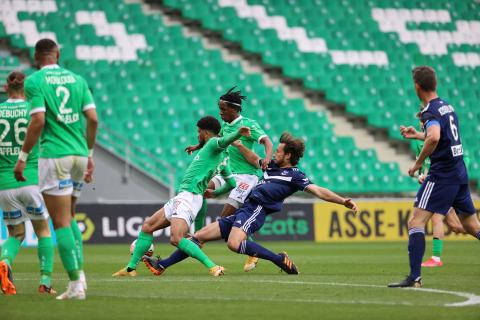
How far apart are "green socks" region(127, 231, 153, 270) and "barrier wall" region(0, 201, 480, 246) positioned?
10134 mm

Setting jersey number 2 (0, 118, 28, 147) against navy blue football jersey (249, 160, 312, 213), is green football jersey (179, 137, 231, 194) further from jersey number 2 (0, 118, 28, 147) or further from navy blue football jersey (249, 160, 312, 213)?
jersey number 2 (0, 118, 28, 147)

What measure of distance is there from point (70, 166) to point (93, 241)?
13.4 meters

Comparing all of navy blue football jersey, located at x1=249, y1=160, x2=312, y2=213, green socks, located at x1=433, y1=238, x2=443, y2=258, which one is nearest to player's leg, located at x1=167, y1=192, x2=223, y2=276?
navy blue football jersey, located at x1=249, y1=160, x2=312, y2=213

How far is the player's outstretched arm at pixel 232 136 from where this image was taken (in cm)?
999

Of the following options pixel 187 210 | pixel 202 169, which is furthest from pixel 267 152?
pixel 187 210

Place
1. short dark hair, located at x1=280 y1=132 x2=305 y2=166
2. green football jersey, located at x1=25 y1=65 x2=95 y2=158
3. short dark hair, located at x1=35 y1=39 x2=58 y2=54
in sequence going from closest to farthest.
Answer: green football jersey, located at x1=25 y1=65 x2=95 y2=158, short dark hair, located at x1=35 y1=39 x2=58 y2=54, short dark hair, located at x1=280 y1=132 x2=305 y2=166

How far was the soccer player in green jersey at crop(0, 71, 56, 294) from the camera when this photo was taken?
9086 millimetres

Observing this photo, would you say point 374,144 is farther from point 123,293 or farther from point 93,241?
point 123,293

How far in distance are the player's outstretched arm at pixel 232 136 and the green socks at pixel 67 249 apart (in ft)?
8.23

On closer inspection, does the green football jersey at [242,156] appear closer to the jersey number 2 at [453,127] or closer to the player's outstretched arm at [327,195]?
the player's outstretched arm at [327,195]

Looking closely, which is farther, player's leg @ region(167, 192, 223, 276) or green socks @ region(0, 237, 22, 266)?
player's leg @ region(167, 192, 223, 276)

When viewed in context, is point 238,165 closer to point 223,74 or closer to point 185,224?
point 185,224

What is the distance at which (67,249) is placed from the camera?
8.16 m

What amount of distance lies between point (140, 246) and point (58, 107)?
11.0 feet
